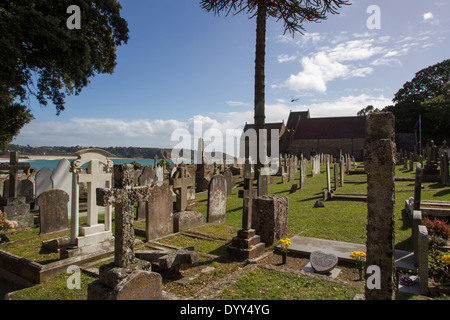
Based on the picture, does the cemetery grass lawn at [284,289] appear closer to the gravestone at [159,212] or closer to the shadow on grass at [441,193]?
the gravestone at [159,212]

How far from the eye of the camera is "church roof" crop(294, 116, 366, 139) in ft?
150

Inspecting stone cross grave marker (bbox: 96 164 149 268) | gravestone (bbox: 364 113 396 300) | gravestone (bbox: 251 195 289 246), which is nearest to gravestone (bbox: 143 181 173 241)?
gravestone (bbox: 251 195 289 246)

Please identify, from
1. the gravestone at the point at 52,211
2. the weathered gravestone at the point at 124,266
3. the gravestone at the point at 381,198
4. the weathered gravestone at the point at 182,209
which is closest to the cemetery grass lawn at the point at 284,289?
the gravestone at the point at 381,198

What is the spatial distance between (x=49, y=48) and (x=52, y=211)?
267 inches

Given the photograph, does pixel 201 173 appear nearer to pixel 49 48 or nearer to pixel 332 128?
pixel 49 48

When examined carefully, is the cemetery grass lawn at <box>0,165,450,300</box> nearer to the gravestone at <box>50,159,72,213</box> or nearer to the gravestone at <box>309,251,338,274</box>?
the gravestone at <box>309,251,338,274</box>

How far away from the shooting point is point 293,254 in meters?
5.89

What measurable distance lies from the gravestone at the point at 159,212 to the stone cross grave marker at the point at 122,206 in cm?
359

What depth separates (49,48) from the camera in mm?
10453

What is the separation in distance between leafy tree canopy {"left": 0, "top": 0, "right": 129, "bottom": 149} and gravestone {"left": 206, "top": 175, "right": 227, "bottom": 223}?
7877 millimetres

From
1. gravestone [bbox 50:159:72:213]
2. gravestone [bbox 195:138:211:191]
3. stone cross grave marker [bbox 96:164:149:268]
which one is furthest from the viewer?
gravestone [bbox 195:138:211:191]

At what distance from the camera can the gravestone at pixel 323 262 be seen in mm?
4735

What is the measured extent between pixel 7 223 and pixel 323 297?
24.3ft
